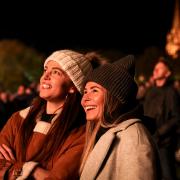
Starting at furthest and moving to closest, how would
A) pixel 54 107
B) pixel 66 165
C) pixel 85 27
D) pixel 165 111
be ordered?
pixel 85 27, pixel 165 111, pixel 54 107, pixel 66 165

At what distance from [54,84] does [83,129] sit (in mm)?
414

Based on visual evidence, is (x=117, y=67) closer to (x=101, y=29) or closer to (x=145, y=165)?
(x=145, y=165)

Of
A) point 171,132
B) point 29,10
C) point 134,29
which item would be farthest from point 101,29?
point 171,132

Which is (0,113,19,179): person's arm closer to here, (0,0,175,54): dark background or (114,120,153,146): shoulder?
(114,120,153,146): shoulder

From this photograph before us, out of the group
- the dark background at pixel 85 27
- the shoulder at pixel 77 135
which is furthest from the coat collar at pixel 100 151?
the dark background at pixel 85 27

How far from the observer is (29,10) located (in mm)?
35469

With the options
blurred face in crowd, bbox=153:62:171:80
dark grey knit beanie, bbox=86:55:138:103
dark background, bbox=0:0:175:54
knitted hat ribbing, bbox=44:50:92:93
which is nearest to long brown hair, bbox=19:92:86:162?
knitted hat ribbing, bbox=44:50:92:93

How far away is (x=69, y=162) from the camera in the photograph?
3.72m

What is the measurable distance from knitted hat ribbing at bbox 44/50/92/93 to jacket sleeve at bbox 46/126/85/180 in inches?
19.4

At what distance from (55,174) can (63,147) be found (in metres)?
0.25

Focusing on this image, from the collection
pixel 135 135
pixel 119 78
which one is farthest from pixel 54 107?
pixel 135 135

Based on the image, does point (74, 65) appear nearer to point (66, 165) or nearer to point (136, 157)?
point (66, 165)

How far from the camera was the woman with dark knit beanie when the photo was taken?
130 inches

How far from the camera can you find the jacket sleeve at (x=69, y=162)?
3676mm
